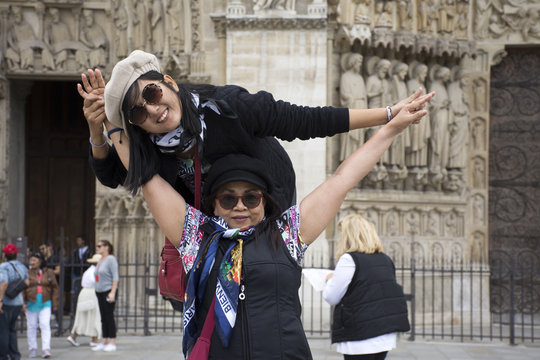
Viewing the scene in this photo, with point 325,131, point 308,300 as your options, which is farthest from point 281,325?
point 308,300

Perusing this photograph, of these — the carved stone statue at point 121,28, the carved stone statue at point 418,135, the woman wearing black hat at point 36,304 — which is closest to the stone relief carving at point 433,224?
the carved stone statue at point 418,135

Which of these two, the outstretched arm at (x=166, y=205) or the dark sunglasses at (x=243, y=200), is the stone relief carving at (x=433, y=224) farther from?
the outstretched arm at (x=166, y=205)

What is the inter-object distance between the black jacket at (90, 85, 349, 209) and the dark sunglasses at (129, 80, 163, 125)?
7.4 inches

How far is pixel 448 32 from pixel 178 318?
6938 mm

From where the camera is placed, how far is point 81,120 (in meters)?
19.4

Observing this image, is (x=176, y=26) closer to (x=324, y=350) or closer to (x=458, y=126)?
(x=458, y=126)

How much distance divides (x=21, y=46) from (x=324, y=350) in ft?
26.7

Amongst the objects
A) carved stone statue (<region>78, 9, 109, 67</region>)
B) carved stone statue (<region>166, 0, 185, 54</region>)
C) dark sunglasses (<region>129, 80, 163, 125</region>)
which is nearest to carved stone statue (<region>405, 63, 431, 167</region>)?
carved stone statue (<region>166, 0, 185, 54</region>)

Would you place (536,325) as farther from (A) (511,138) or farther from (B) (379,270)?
(B) (379,270)

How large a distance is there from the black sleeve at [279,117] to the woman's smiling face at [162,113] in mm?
203

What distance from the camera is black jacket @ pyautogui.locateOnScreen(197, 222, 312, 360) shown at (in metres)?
2.70

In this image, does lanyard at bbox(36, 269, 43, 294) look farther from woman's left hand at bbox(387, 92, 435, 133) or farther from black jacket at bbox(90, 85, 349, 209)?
woman's left hand at bbox(387, 92, 435, 133)

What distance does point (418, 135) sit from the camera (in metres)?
14.6

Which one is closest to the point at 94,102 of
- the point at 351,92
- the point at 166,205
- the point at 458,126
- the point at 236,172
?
the point at 166,205
